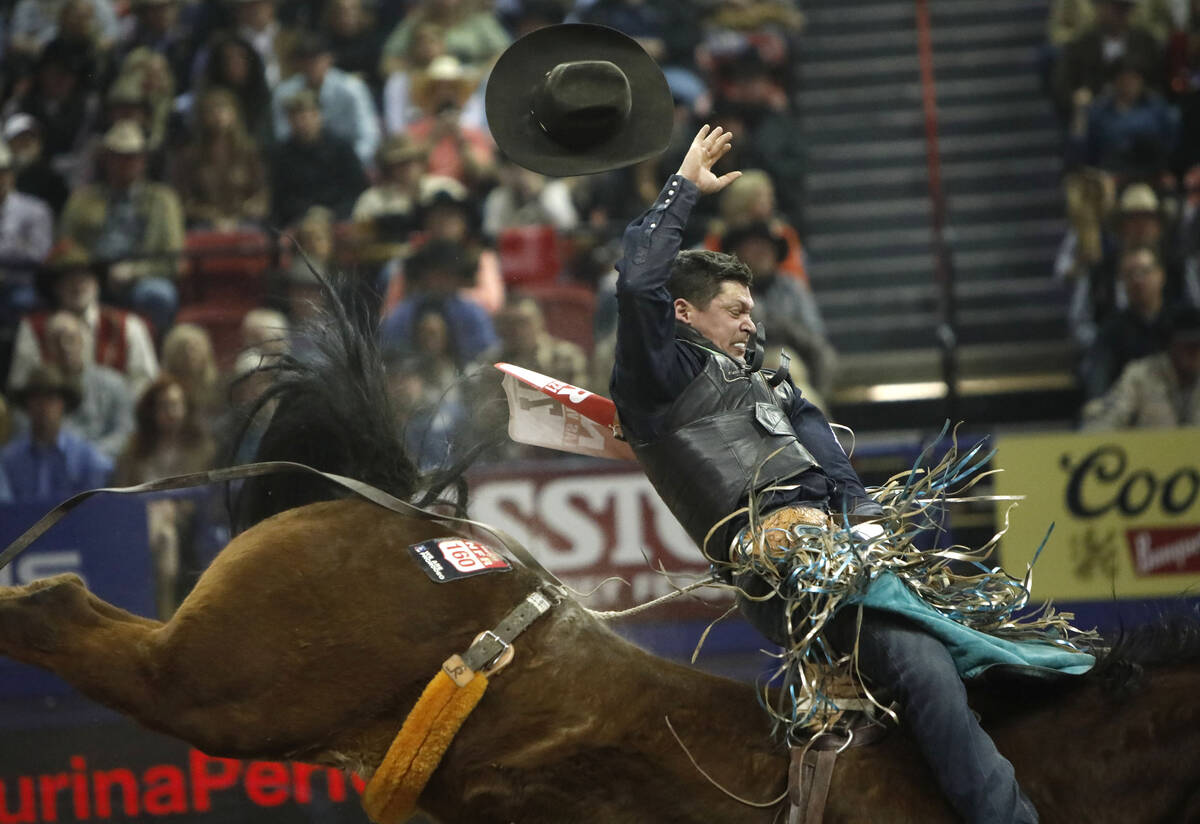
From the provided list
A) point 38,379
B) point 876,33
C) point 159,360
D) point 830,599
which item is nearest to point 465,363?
point 159,360

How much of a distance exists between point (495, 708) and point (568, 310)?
4.39m

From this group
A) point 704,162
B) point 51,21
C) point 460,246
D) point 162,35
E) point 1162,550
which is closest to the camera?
point 704,162

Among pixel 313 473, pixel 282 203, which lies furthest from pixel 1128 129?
pixel 313 473

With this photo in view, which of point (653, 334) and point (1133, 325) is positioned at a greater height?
point (653, 334)

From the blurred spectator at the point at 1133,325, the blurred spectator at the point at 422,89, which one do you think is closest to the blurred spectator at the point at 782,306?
the blurred spectator at the point at 1133,325

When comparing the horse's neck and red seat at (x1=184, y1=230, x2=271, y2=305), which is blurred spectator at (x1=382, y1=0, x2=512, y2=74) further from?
the horse's neck

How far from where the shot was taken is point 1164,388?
7477 millimetres

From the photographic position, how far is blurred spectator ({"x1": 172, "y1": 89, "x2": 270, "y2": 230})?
895cm

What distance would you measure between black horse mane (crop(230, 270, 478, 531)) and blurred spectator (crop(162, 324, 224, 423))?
3525 mm

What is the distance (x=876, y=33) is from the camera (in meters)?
10.9

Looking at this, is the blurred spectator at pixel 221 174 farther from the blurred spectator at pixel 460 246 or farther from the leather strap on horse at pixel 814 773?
the leather strap on horse at pixel 814 773

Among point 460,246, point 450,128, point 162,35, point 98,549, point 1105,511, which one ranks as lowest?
point 1105,511

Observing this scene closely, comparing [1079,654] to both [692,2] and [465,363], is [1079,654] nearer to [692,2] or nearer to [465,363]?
[465,363]

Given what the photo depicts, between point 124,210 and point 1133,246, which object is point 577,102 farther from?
point 124,210
